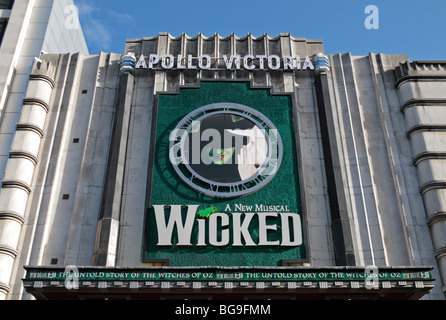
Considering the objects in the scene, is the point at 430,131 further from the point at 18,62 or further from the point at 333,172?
the point at 18,62

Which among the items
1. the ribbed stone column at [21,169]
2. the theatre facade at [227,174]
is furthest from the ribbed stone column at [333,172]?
the ribbed stone column at [21,169]

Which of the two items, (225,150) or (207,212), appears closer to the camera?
(207,212)

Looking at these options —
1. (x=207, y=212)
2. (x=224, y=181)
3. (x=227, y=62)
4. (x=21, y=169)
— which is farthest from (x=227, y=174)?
(x=21, y=169)

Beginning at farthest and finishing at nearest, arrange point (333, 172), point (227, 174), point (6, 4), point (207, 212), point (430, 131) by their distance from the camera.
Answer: point (6, 4), point (430, 131), point (333, 172), point (227, 174), point (207, 212)

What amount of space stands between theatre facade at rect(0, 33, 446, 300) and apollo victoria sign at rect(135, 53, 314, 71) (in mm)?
110

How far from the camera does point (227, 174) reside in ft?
98.8

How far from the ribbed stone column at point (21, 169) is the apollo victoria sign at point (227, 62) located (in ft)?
22.5

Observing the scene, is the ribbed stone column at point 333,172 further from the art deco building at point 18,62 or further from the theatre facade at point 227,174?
the art deco building at point 18,62

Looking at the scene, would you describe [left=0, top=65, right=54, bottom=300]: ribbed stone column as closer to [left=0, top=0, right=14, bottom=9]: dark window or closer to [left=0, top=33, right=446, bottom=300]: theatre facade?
[left=0, top=33, right=446, bottom=300]: theatre facade

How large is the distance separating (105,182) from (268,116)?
11140mm

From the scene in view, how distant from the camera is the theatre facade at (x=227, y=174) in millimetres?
23828

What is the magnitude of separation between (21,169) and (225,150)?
12.4 m
